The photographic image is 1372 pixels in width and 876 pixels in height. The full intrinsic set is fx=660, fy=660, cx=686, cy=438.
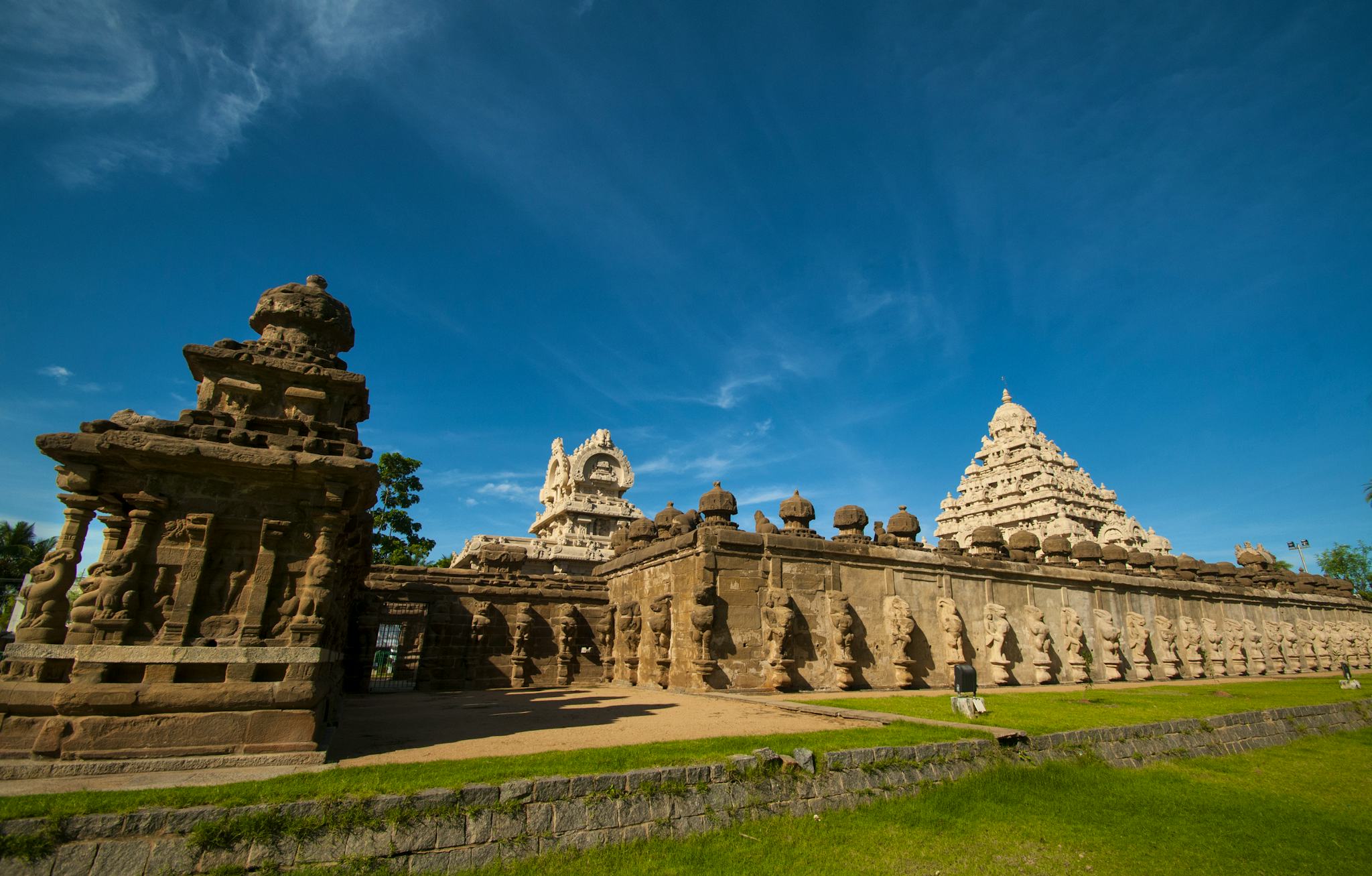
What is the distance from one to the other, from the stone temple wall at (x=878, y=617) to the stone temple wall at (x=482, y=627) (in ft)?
4.04

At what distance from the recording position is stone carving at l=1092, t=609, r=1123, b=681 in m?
19.5

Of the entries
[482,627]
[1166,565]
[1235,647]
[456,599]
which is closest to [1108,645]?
[1166,565]

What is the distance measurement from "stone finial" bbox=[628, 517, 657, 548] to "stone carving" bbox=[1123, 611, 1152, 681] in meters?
15.5

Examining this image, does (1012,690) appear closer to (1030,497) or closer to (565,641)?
(565,641)

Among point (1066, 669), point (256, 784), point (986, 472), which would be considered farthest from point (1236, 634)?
point (256, 784)

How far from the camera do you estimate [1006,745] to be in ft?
26.7

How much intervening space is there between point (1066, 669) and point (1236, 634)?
35.6 feet

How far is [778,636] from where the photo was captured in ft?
44.9

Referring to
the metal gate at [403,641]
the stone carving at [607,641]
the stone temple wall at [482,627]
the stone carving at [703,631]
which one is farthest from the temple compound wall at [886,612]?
the metal gate at [403,641]

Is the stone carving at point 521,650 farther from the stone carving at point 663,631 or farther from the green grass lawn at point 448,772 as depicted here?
the green grass lawn at point 448,772

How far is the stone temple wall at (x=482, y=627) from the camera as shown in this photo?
16125 mm

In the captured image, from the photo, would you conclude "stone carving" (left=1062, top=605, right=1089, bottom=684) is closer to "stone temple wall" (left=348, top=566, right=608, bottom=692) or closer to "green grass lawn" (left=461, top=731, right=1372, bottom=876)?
"green grass lawn" (left=461, top=731, right=1372, bottom=876)

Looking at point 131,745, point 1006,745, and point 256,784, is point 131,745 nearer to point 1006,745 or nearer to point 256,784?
point 256,784

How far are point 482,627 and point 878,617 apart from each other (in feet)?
31.8
